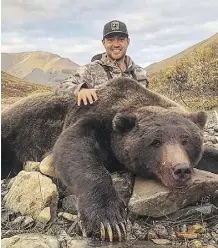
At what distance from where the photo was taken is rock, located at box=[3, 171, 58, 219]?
331 cm

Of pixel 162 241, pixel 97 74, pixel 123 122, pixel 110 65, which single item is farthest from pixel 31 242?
pixel 110 65

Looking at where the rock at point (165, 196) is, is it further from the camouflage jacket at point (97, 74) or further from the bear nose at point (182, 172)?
the camouflage jacket at point (97, 74)

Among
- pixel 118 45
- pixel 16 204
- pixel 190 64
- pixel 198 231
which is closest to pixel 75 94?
pixel 118 45

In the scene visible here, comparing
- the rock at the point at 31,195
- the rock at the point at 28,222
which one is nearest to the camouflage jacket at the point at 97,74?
the rock at the point at 31,195

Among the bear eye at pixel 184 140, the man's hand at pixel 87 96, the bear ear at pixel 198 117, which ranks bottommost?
the bear eye at pixel 184 140

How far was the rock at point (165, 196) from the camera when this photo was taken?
3250mm

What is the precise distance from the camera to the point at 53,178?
12.8ft

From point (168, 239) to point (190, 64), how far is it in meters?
13.4

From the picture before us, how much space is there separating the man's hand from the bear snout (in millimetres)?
1420

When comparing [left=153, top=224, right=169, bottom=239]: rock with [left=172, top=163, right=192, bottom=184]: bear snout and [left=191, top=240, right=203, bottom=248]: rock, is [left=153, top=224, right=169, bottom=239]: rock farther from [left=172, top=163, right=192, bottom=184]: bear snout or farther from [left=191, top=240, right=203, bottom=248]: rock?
[left=172, top=163, right=192, bottom=184]: bear snout

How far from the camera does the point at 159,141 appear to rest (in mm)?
3557

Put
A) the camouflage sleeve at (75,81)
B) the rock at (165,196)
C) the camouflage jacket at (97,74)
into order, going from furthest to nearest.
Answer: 1. the camouflage jacket at (97,74)
2. the camouflage sleeve at (75,81)
3. the rock at (165,196)

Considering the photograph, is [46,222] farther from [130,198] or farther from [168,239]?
[168,239]

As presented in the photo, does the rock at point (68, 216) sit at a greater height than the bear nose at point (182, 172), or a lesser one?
lesser
